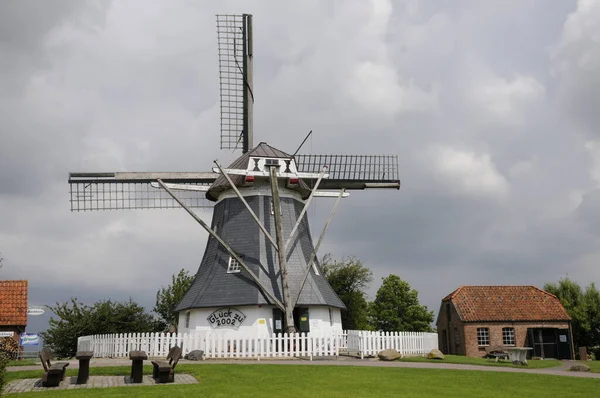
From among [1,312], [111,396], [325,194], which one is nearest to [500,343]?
[325,194]

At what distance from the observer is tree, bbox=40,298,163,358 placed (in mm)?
29219

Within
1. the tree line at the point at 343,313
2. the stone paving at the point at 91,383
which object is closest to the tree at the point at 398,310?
the tree line at the point at 343,313

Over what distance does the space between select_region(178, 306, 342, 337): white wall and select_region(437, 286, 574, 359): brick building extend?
12.9m

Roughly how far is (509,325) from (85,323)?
75.6ft

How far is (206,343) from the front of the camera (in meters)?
22.0

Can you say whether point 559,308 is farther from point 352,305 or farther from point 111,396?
point 111,396

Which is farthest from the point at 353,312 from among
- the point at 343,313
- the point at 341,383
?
the point at 341,383

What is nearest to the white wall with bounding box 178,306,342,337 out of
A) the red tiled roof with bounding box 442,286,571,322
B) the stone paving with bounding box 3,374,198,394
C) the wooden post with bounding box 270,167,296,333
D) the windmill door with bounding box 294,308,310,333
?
the windmill door with bounding box 294,308,310,333

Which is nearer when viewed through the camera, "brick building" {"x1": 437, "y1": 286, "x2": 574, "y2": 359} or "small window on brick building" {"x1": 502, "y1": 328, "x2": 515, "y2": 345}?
"brick building" {"x1": 437, "y1": 286, "x2": 574, "y2": 359}

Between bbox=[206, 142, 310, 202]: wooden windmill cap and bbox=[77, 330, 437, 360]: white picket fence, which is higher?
bbox=[206, 142, 310, 202]: wooden windmill cap

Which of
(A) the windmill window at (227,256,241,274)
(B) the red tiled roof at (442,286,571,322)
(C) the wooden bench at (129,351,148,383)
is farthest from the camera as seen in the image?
(B) the red tiled roof at (442,286,571,322)

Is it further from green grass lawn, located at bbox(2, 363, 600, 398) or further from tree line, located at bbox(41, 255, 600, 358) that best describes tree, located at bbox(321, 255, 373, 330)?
green grass lawn, located at bbox(2, 363, 600, 398)

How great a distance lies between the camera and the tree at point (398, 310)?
42.0m

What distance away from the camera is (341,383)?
13.4 metres
